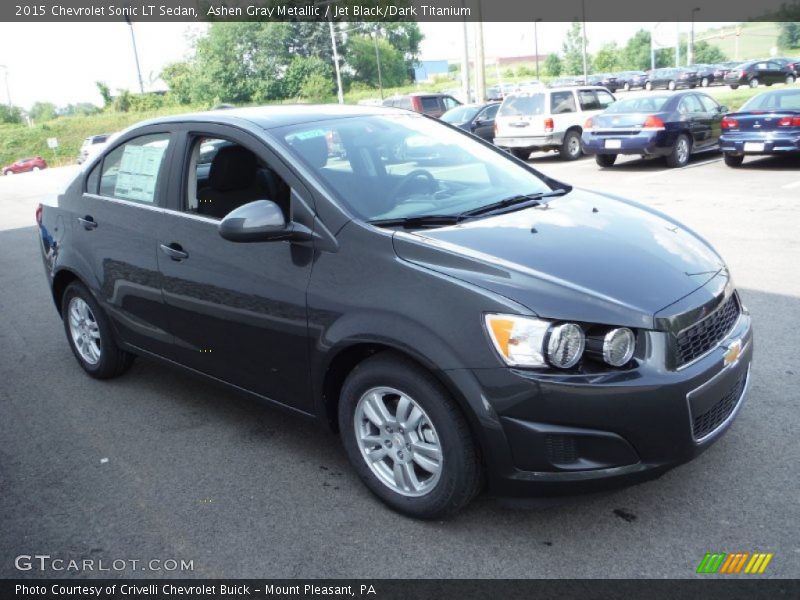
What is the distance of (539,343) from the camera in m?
2.70

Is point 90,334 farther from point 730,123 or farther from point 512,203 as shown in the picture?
point 730,123

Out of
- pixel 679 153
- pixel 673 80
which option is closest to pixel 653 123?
pixel 679 153

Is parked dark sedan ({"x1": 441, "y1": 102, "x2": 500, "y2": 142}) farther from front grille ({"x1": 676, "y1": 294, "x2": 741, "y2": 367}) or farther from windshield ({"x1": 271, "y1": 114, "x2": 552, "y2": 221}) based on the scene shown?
front grille ({"x1": 676, "y1": 294, "x2": 741, "y2": 367})

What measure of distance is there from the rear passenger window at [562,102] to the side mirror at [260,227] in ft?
51.7

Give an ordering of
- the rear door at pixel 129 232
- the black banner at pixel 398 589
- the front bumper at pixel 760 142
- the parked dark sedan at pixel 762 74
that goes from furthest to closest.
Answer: the parked dark sedan at pixel 762 74 → the front bumper at pixel 760 142 → the rear door at pixel 129 232 → the black banner at pixel 398 589

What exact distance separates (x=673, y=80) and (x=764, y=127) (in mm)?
41306

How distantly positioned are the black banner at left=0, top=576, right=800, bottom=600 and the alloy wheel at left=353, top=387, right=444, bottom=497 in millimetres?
450

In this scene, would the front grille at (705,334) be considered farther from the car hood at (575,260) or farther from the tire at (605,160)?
the tire at (605,160)

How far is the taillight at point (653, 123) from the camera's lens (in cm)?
1470

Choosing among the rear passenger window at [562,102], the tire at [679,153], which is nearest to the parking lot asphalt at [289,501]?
the tire at [679,153]

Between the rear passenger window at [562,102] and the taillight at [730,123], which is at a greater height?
the rear passenger window at [562,102]

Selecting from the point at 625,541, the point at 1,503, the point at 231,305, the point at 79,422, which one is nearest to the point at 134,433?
the point at 79,422

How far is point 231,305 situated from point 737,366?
2.28 m

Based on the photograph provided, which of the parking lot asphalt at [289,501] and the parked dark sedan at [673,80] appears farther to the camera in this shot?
the parked dark sedan at [673,80]
